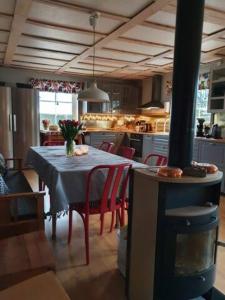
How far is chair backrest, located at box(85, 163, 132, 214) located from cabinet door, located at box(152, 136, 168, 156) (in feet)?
10.3

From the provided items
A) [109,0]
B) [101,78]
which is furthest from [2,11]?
[101,78]

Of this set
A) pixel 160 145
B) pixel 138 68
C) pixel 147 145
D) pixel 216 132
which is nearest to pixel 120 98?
pixel 138 68

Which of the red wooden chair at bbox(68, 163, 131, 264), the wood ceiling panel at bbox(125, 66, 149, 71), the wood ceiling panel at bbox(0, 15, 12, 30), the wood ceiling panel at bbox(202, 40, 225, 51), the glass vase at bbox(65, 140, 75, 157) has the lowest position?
the red wooden chair at bbox(68, 163, 131, 264)

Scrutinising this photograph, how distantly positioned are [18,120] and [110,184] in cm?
405

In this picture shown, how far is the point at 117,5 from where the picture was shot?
2477 mm

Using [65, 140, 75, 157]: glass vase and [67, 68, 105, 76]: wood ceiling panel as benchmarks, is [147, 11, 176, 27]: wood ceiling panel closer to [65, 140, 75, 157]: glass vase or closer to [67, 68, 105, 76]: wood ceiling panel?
[65, 140, 75, 157]: glass vase

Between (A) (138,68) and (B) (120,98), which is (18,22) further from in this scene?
(B) (120,98)

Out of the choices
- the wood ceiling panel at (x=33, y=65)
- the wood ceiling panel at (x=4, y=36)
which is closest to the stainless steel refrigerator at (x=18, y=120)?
the wood ceiling panel at (x=33, y=65)

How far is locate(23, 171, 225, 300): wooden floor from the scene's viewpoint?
180 centimetres

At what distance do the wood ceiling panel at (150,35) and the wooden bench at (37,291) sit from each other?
286 cm


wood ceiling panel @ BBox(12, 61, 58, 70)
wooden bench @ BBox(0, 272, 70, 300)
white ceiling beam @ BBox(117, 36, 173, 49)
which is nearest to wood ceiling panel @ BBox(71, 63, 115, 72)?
wood ceiling panel @ BBox(12, 61, 58, 70)

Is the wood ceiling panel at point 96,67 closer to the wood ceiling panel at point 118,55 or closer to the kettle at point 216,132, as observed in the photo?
the wood ceiling panel at point 118,55

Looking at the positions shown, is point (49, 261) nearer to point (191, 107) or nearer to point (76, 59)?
point (191, 107)

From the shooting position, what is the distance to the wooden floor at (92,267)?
1796 millimetres
